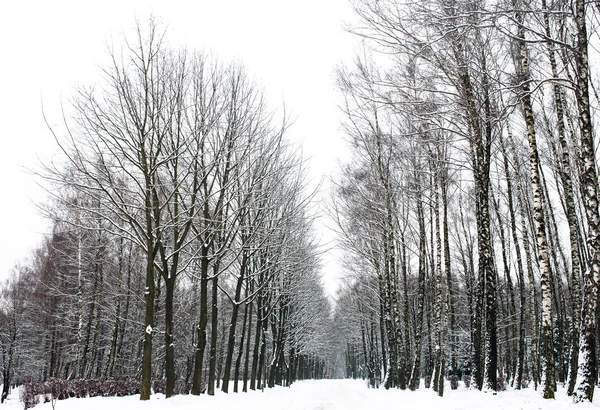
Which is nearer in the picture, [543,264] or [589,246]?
[589,246]

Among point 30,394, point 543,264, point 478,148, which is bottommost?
point 30,394

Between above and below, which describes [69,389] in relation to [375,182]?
below

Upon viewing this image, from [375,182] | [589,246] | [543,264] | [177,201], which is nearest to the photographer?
[589,246]

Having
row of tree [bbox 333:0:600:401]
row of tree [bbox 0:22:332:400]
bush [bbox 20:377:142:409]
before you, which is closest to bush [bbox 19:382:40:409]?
bush [bbox 20:377:142:409]

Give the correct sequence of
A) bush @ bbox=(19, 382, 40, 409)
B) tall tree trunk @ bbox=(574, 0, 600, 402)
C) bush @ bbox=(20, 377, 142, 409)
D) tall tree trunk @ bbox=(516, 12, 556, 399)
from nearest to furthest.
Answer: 1. tall tree trunk @ bbox=(574, 0, 600, 402)
2. tall tree trunk @ bbox=(516, 12, 556, 399)
3. bush @ bbox=(20, 377, 142, 409)
4. bush @ bbox=(19, 382, 40, 409)

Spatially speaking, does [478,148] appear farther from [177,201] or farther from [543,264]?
[177,201]

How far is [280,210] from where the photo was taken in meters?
22.9

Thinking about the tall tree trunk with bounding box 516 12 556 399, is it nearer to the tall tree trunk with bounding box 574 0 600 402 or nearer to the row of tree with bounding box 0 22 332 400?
the tall tree trunk with bounding box 574 0 600 402

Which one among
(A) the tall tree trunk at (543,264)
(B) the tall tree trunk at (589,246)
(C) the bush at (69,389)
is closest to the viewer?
(B) the tall tree trunk at (589,246)

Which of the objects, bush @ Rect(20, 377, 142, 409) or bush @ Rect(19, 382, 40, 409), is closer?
bush @ Rect(20, 377, 142, 409)

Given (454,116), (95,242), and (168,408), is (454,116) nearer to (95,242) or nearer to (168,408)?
(168,408)

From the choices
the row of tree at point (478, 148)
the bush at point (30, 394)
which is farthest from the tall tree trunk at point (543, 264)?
the bush at point (30, 394)

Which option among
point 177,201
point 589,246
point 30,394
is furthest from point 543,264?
point 30,394

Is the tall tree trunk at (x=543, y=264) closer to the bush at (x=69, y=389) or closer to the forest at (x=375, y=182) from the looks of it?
the forest at (x=375, y=182)
